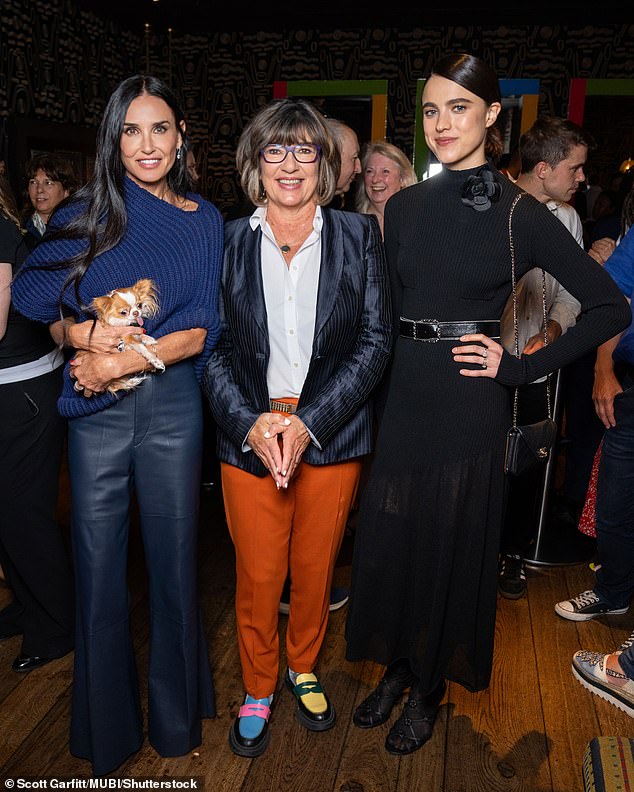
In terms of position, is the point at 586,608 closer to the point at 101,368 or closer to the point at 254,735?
the point at 254,735

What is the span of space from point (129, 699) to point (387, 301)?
136cm

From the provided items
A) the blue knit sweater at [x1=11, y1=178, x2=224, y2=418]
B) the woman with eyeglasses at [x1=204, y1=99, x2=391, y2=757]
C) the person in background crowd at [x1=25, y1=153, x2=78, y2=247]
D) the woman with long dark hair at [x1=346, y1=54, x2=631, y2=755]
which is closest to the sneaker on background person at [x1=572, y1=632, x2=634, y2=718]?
the woman with long dark hair at [x1=346, y1=54, x2=631, y2=755]

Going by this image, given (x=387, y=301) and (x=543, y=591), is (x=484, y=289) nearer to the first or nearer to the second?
(x=387, y=301)

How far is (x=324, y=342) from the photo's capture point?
6.40 ft

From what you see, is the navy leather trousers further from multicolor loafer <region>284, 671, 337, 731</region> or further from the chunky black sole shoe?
the chunky black sole shoe

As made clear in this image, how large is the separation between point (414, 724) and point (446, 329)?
3.95 feet

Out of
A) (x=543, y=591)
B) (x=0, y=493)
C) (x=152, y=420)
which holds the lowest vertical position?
(x=543, y=591)

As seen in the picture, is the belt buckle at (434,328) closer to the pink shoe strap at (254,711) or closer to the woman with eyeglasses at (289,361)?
the woman with eyeglasses at (289,361)

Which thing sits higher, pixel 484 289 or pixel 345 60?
pixel 345 60

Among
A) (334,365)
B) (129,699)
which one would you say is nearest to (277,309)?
(334,365)

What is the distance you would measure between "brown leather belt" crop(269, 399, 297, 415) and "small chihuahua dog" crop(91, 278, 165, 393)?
1.19ft

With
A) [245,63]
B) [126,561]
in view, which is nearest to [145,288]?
[126,561]

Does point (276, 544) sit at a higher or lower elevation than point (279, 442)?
lower

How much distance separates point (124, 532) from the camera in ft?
6.33
